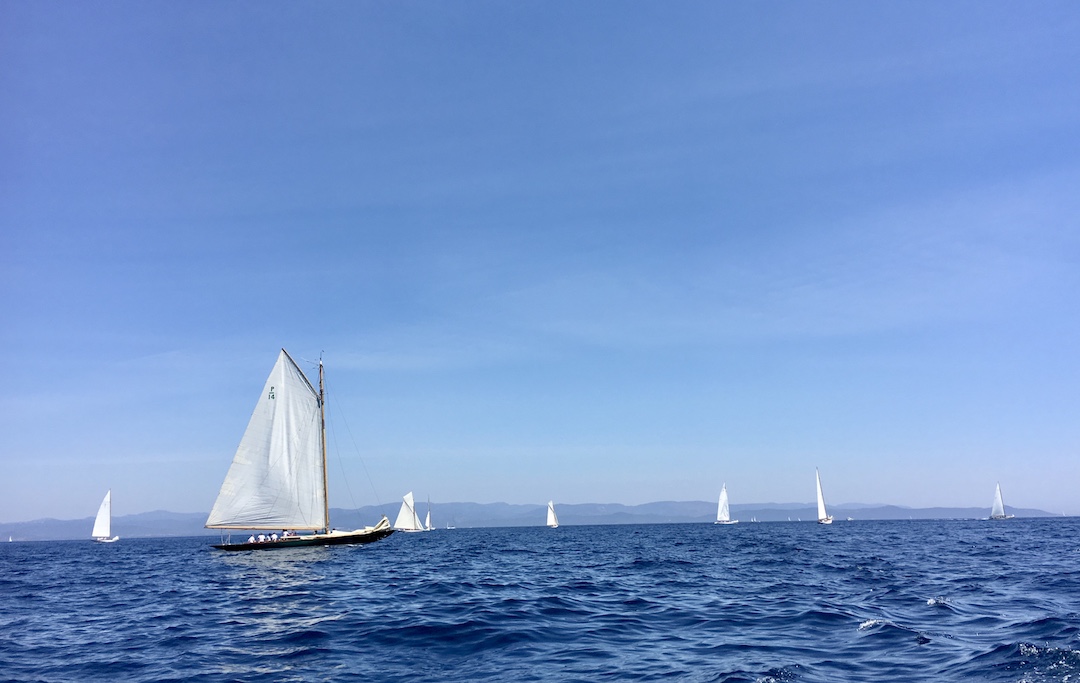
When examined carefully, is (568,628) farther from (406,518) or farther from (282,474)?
(406,518)

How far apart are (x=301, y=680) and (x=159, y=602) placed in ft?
59.9

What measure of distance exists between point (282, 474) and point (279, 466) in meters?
0.87

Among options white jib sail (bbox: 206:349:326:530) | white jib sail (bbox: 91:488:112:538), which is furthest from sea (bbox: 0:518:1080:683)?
white jib sail (bbox: 91:488:112:538)

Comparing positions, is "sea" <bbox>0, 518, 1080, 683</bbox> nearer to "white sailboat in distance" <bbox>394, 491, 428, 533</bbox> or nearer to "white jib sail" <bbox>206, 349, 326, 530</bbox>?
"white jib sail" <bbox>206, 349, 326, 530</bbox>

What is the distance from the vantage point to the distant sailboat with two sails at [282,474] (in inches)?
2253

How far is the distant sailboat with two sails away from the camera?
57219 mm

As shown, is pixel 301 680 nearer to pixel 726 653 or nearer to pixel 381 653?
pixel 381 653

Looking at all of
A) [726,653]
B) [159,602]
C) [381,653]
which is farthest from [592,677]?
[159,602]

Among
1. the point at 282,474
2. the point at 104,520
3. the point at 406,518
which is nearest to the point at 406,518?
the point at 406,518

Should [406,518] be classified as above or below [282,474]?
Result: below

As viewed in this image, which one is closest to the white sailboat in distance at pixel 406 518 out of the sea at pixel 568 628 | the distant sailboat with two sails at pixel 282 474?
the distant sailboat with two sails at pixel 282 474

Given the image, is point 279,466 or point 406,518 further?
point 406,518

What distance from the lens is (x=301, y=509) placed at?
62281 millimetres

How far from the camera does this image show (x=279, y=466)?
195 ft
